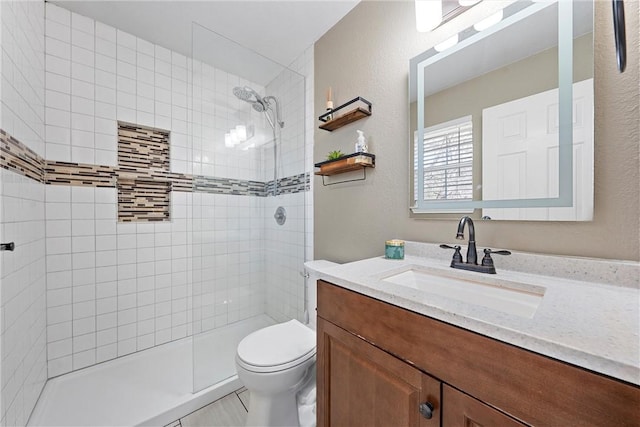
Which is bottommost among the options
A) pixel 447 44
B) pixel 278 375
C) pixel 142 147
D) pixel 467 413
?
pixel 278 375

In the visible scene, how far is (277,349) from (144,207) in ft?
5.40

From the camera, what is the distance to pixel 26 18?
139cm

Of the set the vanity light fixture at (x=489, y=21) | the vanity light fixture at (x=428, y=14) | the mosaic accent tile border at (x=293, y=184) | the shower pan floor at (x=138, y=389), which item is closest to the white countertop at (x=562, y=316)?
the vanity light fixture at (x=489, y=21)

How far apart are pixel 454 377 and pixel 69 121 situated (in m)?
2.60

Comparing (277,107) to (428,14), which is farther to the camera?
(277,107)

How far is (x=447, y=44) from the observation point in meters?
1.17

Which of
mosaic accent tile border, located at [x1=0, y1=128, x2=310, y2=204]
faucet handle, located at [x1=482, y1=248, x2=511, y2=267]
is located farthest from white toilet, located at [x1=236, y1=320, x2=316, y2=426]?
mosaic accent tile border, located at [x1=0, y1=128, x2=310, y2=204]

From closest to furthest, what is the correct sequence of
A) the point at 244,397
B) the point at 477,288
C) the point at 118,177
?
the point at 477,288
the point at 244,397
the point at 118,177

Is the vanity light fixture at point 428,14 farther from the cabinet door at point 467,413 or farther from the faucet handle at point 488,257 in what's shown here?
the cabinet door at point 467,413

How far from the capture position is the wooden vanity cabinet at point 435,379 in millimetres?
417

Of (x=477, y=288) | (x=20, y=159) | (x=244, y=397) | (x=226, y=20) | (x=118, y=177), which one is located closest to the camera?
(x=477, y=288)

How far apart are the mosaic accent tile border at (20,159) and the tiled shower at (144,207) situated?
20 millimetres

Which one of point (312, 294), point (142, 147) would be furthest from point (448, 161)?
point (142, 147)

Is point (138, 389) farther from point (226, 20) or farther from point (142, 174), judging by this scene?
point (226, 20)
